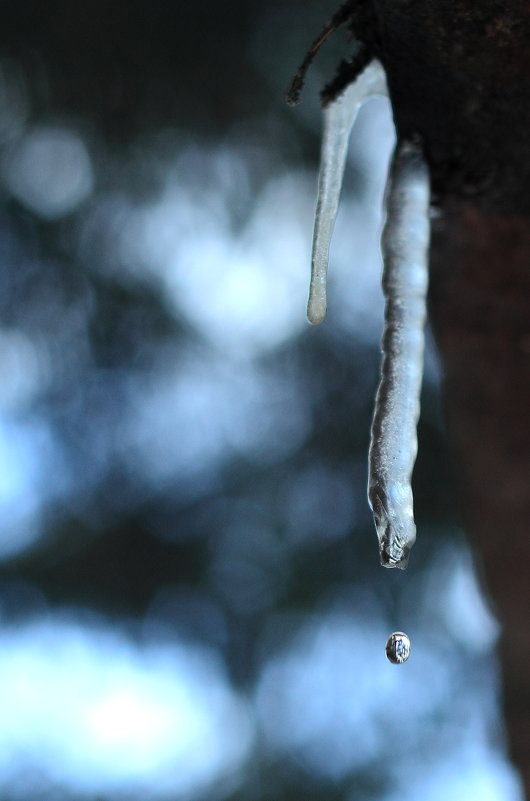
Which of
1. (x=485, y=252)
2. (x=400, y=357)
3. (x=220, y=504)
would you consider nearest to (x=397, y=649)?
→ (x=400, y=357)

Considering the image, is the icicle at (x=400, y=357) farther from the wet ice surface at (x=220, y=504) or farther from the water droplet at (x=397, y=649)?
the wet ice surface at (x=220, y=504)

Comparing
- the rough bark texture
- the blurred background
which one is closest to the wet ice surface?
the blurred background

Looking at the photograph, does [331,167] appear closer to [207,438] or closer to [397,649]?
[397,649]

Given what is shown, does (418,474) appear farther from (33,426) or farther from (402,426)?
(402,426)

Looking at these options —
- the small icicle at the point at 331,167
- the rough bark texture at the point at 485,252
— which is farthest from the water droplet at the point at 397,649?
the small icicle at the point at 331,167

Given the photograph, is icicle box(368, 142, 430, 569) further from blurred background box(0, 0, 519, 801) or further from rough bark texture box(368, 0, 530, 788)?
blurred background box(0, 0, 519, 801)

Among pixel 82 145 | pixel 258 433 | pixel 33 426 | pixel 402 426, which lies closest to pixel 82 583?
pixel 33 426
